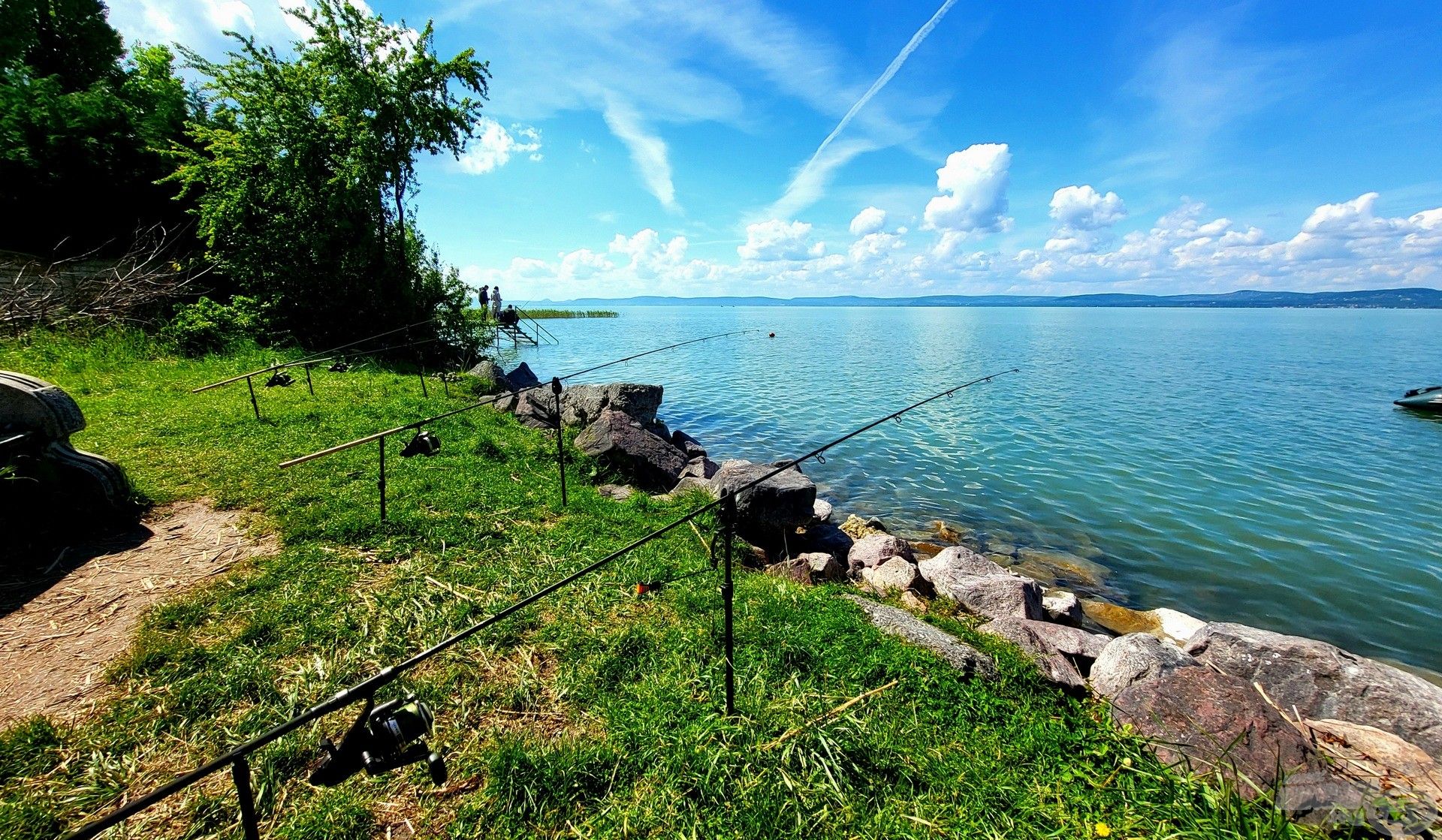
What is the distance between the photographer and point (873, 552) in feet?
30.8

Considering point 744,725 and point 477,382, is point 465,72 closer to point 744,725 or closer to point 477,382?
point 477,382

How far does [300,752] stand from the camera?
3.76m

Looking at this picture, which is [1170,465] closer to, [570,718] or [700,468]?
[700,468]

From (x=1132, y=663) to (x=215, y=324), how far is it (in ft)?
81.0

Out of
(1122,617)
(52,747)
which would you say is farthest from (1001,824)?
(1122,617)

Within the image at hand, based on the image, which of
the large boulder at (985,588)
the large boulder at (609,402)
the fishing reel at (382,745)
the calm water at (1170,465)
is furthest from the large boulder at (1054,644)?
the large boulder at (609,402)

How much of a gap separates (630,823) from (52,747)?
390 centimetres

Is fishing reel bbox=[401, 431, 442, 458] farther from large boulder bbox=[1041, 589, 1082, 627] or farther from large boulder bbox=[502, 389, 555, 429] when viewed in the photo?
large boulder bbox=[1041, 589, 1082, 627]

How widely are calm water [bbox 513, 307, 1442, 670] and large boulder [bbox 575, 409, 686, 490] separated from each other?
477 centimetres

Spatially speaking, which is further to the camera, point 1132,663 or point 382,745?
point 1132,663

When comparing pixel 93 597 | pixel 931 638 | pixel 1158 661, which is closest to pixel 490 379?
pixel 93 597

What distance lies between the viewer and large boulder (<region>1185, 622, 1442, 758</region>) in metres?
5.11

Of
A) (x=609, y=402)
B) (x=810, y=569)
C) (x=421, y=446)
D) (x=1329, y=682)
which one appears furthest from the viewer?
(x=609, y=402)

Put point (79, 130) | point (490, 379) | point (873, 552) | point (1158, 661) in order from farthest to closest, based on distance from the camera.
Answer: point (490, 379) → point (79, 130) → point (873, 552) → point (1158, 661)
